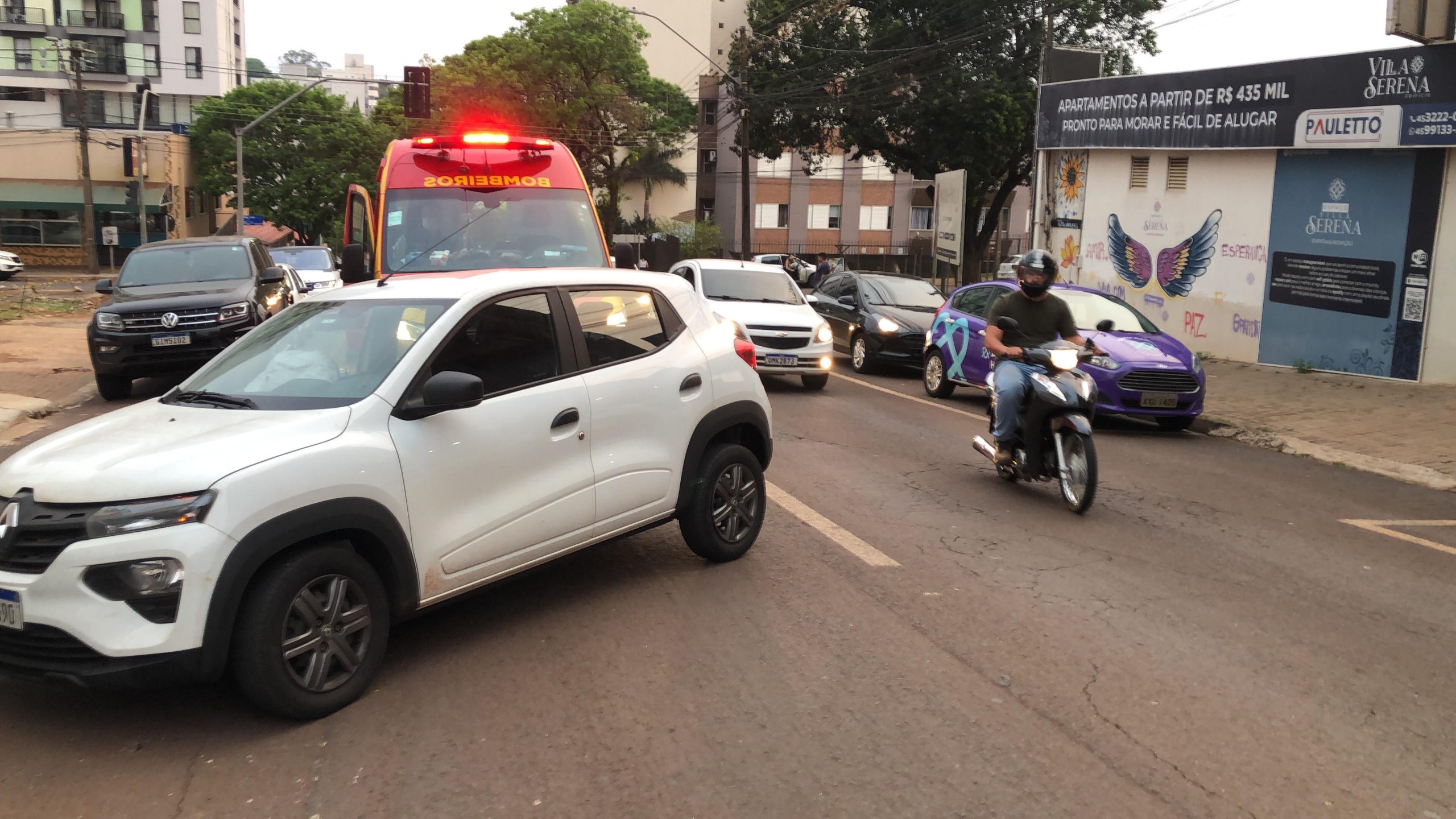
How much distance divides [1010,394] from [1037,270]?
3.15 feet

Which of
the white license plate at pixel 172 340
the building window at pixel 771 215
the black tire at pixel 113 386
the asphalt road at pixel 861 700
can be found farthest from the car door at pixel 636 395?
the building window at pixel 771 215

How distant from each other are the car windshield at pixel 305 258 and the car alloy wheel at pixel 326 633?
20.2 m

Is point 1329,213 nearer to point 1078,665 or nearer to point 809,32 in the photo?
point 1078,665

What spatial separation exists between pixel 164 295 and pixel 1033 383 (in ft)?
33.8

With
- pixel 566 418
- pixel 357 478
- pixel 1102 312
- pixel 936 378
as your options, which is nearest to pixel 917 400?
pixel 936 378

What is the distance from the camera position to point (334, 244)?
2773 inches

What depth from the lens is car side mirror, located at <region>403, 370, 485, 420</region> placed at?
4688 millimetres

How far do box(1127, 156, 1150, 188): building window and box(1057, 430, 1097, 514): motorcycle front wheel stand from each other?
1438 centimetres

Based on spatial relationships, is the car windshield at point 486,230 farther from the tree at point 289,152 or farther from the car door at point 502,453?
the tree at point 289,152

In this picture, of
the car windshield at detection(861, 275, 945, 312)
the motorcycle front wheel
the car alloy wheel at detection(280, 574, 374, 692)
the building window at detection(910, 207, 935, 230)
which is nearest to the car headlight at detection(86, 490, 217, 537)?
the car alloy wheel at detection(280, 574, 374, 692)

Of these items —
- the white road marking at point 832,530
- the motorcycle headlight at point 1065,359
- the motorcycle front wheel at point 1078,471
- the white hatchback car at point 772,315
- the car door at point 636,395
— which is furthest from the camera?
the white hatchback car at point 772,315

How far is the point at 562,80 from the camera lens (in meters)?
56.5

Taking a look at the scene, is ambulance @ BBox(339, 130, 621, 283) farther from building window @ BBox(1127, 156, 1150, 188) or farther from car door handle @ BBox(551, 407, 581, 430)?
building window @ BBox(1127, 156, 1150, 188)

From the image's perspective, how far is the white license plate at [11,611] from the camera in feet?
13.2
